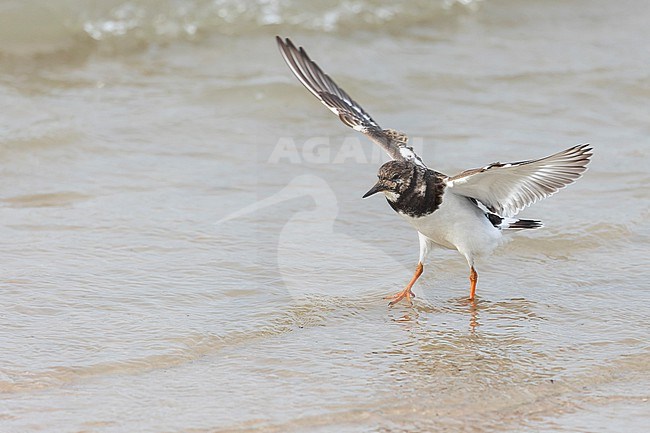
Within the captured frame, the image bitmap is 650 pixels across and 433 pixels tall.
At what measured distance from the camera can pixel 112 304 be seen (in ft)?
17.7

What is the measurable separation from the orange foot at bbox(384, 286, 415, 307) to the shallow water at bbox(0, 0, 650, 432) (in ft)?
0.24

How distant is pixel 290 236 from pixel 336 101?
1.03 m

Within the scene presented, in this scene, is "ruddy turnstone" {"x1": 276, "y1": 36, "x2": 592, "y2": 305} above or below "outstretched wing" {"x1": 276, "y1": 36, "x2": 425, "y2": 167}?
→ below

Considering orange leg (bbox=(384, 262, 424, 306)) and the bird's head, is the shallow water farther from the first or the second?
the bird's head

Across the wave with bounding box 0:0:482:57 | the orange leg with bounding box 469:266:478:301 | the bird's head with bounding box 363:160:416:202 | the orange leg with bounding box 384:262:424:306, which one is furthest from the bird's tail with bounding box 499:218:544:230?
the wave with bounding box 0:0:482:57

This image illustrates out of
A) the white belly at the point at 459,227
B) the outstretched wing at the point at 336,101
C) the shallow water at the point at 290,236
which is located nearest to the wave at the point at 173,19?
the shallow water at the point at 290,236

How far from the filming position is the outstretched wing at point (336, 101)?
Result: 6359 mm

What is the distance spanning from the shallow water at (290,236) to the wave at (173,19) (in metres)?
0.05

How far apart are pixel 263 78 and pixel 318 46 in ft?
5.20

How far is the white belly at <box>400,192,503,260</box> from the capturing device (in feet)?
18.5

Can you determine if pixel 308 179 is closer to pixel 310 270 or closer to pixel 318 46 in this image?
pixel 310 270

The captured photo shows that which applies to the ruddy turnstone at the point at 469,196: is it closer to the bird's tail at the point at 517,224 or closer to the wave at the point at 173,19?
the bird's tail at the point at 517,224

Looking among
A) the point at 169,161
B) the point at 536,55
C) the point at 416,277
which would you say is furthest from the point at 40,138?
the point at 536,55

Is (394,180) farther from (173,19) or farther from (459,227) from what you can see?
(173,19)
